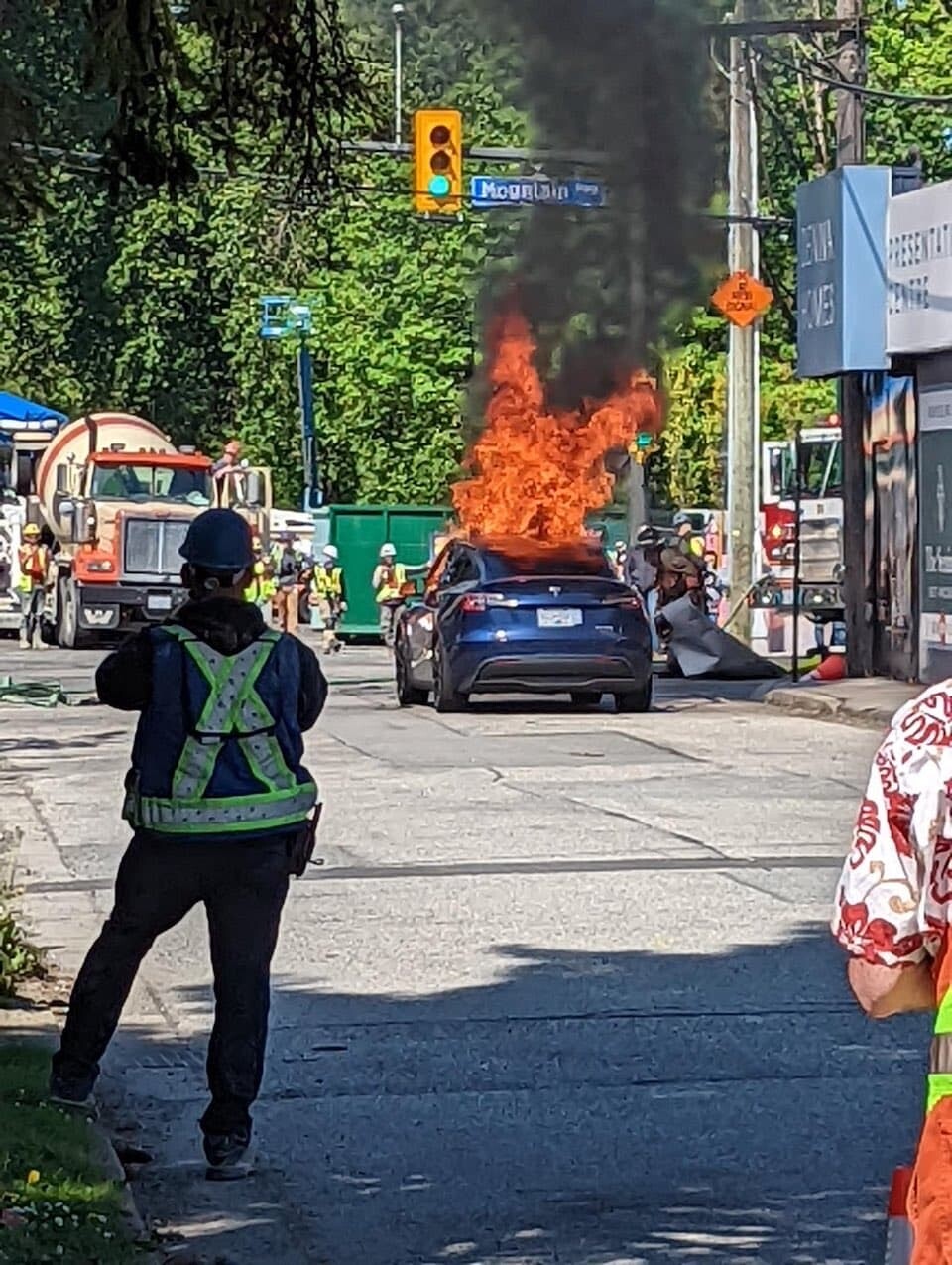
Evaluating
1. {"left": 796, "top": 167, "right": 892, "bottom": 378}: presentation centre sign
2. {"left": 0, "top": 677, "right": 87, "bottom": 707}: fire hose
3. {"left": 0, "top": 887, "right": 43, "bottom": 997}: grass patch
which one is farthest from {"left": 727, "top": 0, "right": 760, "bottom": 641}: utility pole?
{"left": 0, "top": 887, "right": 43, "bottom": 997}: grass patch

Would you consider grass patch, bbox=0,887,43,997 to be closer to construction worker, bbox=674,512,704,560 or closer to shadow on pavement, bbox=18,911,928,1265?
shadow on pavement, bbox=18,911,928,1265

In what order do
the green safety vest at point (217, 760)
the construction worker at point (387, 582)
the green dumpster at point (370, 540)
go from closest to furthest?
1. the green safety vest at point (217, 760)
2. the construction worker at point (387, 582)
3. the green dumpster at point (370, 540)

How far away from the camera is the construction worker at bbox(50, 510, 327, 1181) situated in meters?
7.02

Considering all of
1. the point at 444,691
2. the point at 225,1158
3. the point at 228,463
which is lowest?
the point at 444,691

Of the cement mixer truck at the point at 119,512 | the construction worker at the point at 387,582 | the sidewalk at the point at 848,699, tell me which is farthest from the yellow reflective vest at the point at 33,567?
the sidewalk at the point at 848,699

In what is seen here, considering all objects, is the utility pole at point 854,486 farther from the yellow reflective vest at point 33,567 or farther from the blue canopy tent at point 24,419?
the blue canopy tent at point 24,419

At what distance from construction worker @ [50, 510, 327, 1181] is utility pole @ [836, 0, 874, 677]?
19.9 m

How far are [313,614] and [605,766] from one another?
25.5 m

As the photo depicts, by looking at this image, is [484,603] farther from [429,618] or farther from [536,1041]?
[536,1041]

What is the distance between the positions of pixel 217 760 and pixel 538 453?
2031 centimetres

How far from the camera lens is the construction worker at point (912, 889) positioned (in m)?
3.53

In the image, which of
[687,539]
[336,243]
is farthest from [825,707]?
[336,243]

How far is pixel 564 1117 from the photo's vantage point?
7.73 metres

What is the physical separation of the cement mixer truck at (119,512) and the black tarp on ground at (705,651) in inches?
422
